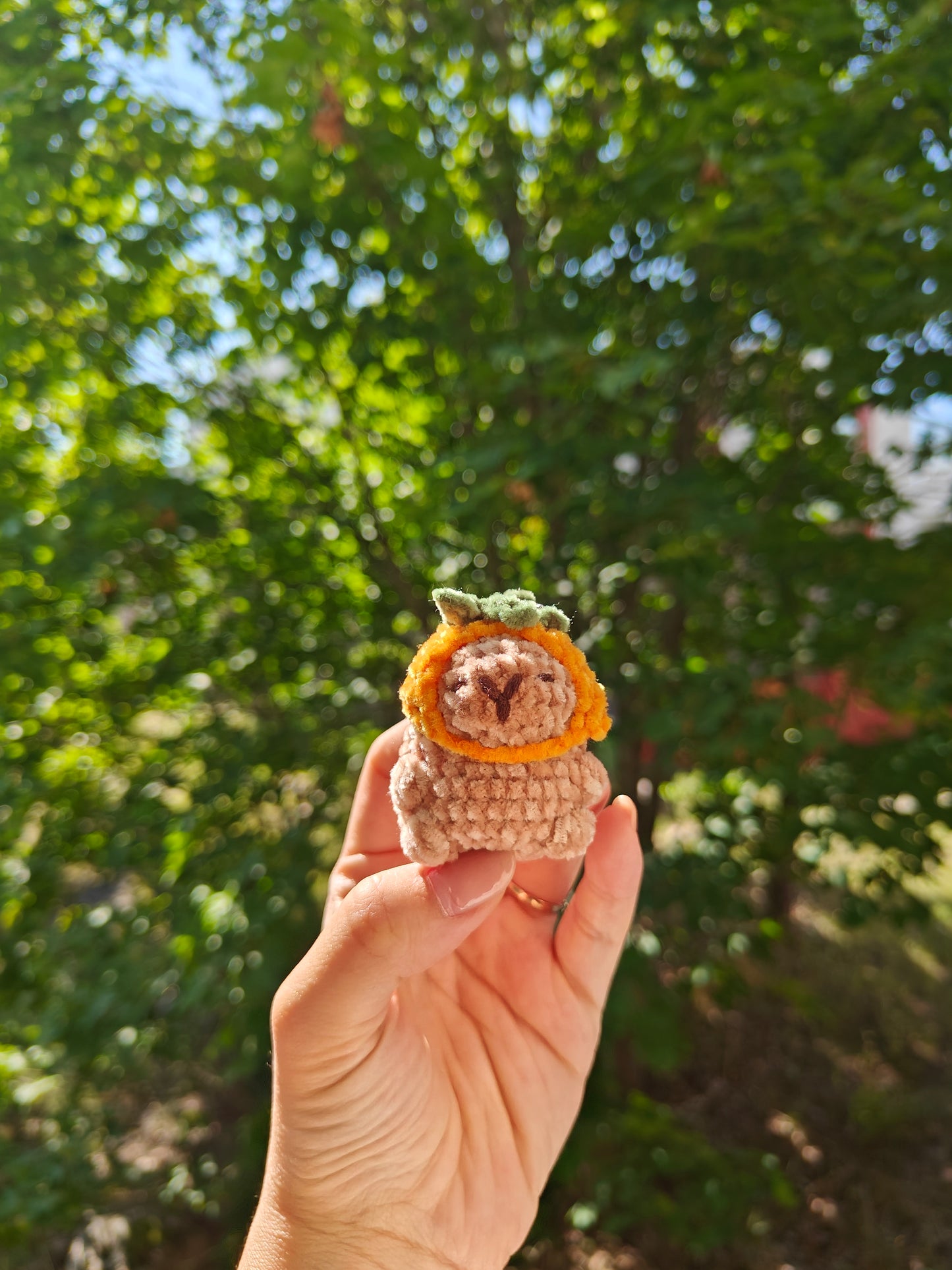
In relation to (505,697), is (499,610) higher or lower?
higher

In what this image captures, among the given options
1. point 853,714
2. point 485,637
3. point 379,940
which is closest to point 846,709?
point 853,714

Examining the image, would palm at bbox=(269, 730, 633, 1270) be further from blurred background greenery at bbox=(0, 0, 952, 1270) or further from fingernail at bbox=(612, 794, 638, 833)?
blurred background greenery at bbox=(0, 0, 952, 1270)

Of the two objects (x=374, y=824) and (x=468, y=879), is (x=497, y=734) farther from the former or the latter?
(x=374, y=824)

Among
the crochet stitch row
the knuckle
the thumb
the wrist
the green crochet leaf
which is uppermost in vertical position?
the green crochet leaf

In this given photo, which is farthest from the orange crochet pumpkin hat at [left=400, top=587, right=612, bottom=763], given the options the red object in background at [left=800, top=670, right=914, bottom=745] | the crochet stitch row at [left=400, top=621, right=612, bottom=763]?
the red object in background at [left=800, top=670, right=914, bottom=745]

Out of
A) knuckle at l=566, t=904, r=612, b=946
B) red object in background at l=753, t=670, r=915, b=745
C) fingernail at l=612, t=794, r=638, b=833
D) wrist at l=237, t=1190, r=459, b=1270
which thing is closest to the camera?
wrist at l=237, t=1190, r=459, b=1270

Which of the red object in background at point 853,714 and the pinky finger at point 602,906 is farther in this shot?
the red object in background at point 853,714

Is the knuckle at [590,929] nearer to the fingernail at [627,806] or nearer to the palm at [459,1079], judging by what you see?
the palm at [459,1079]

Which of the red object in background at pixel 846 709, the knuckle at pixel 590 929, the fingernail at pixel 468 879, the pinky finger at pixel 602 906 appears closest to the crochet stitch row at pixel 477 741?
the fingernail at pixel 468 879
